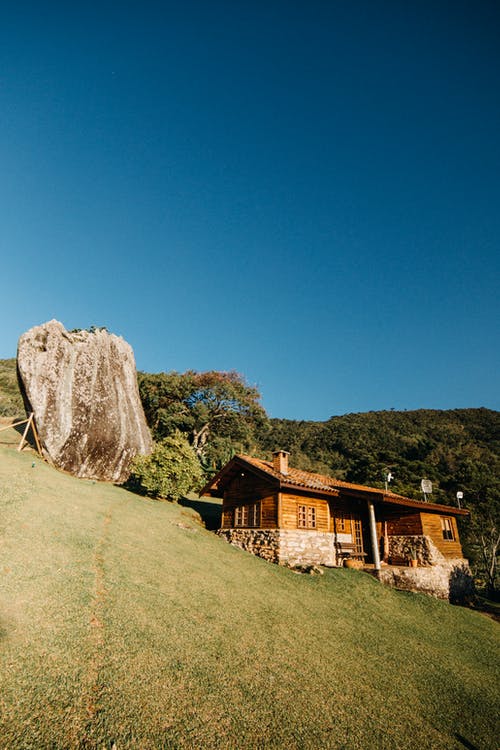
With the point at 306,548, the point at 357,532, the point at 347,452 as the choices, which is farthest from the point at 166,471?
the point at 347,452

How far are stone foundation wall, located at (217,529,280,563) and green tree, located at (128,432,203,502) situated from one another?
5153mm

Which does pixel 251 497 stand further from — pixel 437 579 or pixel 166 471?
pixel 437 579

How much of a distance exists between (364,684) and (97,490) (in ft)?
52.1

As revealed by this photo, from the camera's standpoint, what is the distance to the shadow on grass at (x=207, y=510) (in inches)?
912

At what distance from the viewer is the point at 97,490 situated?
63.4 feet

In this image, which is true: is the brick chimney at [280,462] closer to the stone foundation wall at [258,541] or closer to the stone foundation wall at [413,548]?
the stone foundation wall at [258,541]

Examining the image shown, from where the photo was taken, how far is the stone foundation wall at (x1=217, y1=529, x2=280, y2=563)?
1780 cm

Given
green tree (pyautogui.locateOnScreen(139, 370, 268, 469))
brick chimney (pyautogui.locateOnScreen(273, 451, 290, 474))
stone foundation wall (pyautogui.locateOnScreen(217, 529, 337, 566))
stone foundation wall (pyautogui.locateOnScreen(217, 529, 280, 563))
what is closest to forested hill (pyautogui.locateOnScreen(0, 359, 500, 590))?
green tree (pyautogui.locateOnScreen(139, 370, 268, 469))

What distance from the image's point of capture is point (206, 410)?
38281 mm

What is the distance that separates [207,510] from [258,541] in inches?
323

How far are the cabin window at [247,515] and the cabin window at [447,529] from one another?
13.7 meters

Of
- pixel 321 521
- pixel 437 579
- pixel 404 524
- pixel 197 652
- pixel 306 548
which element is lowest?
pixel 437 579

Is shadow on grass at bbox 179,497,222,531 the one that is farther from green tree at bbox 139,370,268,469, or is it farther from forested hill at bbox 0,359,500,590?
green tree at bbox 139,370,268,469

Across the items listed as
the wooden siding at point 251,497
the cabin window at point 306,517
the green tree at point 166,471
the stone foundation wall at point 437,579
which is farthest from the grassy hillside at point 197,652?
the green tree at point 166,471
